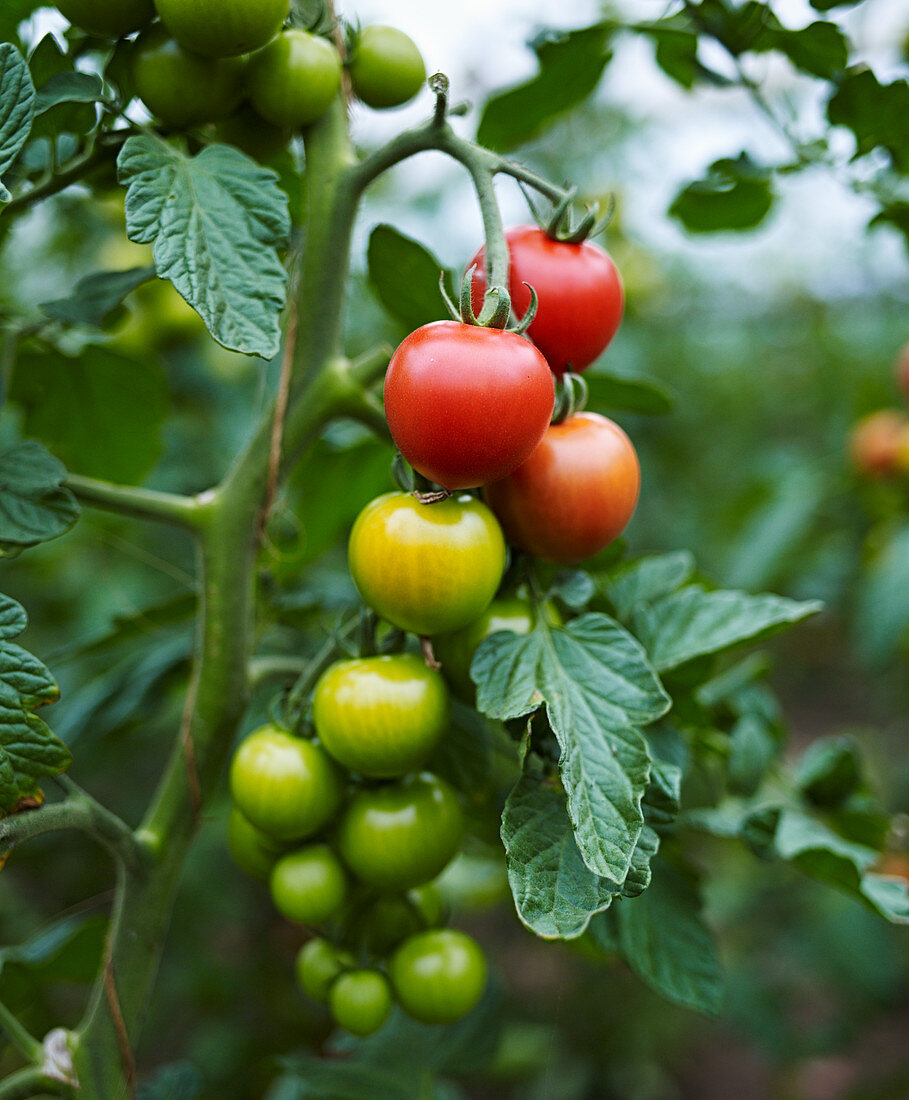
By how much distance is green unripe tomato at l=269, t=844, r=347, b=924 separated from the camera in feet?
1.85

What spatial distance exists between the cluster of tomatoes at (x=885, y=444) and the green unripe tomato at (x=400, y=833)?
3.95ft

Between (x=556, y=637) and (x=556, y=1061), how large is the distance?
1343 mm

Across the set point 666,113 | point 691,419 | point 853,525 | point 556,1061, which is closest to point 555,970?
point 556,1061

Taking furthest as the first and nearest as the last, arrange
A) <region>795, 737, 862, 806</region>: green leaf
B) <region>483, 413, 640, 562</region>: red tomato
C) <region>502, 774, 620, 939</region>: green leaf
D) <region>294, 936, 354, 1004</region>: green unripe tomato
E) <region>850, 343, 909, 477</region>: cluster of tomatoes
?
<region>850, 343, 909, 477</region>: cluster of tomatoes, <region>795, 737, 862, 806</region>: green leaf, <region>294, 936, 354, 1004</region>: green unripe tomato, <region>483, 413, 640, 562</region>: red tomato, <region>502, 774, 620, 939</region>: green leaf

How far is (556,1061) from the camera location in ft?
5.18

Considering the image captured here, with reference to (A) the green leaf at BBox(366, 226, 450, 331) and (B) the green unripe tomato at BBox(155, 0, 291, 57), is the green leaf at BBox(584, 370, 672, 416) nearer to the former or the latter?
(A) the green leaf at BBox(366, 226, 450, 331)

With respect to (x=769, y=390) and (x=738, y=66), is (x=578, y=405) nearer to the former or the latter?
(x=738, y=66)

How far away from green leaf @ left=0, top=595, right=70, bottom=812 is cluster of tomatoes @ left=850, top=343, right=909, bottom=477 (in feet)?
4.56

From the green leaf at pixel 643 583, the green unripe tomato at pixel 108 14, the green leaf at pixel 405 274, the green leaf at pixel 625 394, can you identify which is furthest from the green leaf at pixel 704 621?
the green unripe tomato at pixel 108 14

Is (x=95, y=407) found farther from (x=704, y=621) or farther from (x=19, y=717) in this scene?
(x=704, y=621)

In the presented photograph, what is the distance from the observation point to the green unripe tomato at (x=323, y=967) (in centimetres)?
62

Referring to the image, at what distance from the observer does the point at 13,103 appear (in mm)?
437

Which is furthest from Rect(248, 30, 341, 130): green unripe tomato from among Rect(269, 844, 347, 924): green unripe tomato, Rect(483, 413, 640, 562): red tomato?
Rect(269, 844, 347, 924): green unripe tomato

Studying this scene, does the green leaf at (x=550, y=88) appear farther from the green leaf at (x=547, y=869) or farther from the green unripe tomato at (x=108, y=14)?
the green leaf at (x=547, y=869)
